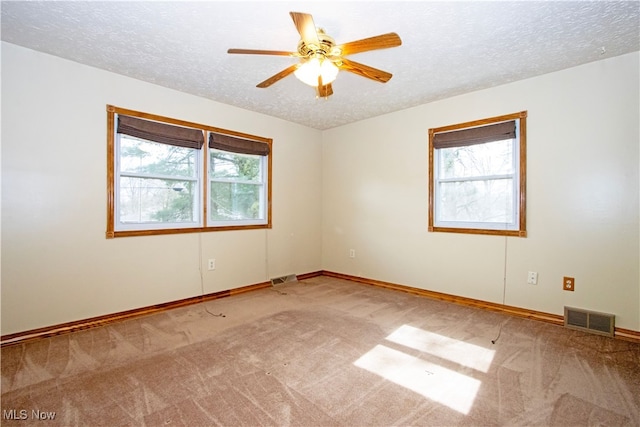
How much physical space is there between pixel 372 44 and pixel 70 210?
2914 mm

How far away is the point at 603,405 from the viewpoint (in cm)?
172

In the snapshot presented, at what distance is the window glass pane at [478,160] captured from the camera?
334 centimetres

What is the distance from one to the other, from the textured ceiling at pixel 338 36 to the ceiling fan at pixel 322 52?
269mm

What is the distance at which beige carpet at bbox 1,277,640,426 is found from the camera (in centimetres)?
165

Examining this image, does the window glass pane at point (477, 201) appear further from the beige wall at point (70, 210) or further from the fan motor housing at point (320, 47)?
the beige wall at point (70, 210)

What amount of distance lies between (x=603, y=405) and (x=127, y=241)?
12.8 ft

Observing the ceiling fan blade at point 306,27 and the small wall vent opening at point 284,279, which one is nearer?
the ceiling fan blade at point 306,27

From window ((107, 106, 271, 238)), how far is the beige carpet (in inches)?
42.8

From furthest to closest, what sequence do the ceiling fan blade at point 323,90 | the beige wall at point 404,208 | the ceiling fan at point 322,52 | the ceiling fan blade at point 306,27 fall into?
the beige wall at point 404,208 < the ceiling fan blade at point 323,90 < the ceiling fan at point 322,52 < the ceiling fan blade at point 306,27

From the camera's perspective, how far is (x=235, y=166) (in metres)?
4.06

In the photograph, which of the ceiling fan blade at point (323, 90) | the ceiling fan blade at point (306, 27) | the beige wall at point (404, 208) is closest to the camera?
the ceiling fan blade at point (306, 27)

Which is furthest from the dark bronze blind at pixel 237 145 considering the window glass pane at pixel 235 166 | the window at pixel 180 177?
the window glass pane at pixel 235 166

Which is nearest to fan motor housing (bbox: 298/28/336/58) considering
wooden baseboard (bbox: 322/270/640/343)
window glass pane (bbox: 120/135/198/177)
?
window glass pane (bbox: 120/135/198/177)

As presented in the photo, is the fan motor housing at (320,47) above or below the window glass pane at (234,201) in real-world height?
above
